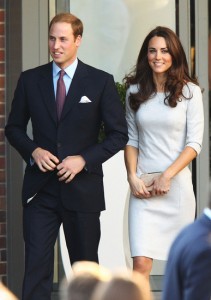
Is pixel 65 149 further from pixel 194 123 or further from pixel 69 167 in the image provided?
pixel 194 123

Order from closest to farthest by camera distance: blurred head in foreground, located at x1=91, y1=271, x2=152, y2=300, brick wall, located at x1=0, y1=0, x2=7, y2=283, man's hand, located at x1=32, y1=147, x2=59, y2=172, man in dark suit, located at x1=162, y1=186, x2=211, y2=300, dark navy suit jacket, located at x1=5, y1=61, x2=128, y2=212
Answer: blurred head in foreground, located at x1=91, y1=271, x2=152, y2=300
man in dark suit, located at x1=162, y1=186, x2=211, y2=300
man's hand, located at x1=32, y1=147, x2=59, y2=172
dark navy suit jacket, located at x1=5, y1=61, x2=128, y2=212
brick wall, located at x1=0, y1=0, x2=7, y2=283

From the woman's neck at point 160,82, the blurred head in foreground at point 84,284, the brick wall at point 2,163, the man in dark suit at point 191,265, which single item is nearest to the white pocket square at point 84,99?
the woman's neck at point 160,82

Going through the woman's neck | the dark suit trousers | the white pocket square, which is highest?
the woman's neck

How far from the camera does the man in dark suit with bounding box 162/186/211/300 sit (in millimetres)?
3100

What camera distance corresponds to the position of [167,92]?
607 cm

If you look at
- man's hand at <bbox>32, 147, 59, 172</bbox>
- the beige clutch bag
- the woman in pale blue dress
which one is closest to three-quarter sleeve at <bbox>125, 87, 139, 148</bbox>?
the woman in pale blue dress

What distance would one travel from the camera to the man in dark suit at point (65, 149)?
18.9ft

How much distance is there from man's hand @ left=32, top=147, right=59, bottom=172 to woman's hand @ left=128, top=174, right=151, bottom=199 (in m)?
0.61

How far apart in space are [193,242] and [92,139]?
9.07ft

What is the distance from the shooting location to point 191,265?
3107 millimetres

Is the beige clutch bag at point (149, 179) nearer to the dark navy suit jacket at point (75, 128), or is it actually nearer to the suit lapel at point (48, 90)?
the dark navy suit jacket at point (75, 128)

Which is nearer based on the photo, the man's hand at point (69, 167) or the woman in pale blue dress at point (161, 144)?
the man's hand at point (69, 167)

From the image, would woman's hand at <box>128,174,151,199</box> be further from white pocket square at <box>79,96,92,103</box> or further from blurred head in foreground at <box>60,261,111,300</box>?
blurred head in foreground at <box>60,261,111,300</box>

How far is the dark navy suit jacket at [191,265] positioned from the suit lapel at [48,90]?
106 inches
